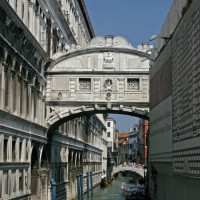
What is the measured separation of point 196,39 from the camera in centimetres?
1061

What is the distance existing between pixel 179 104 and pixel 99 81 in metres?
10.6

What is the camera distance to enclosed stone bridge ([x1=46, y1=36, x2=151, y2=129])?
23.3 meters

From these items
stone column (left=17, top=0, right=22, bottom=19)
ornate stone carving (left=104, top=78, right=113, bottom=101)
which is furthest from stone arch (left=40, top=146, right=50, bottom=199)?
stone column (left=17, top=0, right=22, bottom=19)

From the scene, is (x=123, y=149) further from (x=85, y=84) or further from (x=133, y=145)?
(x=85, y=84)

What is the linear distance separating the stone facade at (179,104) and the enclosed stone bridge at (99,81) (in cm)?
509

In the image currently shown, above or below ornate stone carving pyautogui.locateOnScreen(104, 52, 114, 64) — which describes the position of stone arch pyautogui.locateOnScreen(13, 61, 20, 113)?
below

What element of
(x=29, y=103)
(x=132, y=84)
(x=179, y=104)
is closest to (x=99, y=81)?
(x=132, y=84)

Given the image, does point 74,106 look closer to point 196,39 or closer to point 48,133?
point 48,133

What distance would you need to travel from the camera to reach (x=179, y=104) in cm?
1290

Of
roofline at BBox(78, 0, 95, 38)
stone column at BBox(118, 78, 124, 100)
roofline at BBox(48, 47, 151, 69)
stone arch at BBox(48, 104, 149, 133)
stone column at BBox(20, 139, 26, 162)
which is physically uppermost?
roofline at BBox(78, 0, 95, 38)

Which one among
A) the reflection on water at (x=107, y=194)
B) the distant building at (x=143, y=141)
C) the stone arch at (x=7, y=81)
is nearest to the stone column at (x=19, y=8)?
the stone arch at (x=7, y=81)

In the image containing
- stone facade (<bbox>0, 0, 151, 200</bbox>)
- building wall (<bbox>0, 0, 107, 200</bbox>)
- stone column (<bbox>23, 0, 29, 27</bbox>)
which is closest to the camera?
building wall (<bbox>0, 0, 107, 200</bbox>)

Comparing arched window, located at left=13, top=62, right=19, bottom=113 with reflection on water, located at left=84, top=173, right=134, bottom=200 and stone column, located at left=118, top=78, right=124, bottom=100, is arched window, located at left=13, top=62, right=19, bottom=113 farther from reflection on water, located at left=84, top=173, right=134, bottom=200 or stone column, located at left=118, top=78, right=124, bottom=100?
reflection on water, located at left=84, top=173, right=134, bottom=200

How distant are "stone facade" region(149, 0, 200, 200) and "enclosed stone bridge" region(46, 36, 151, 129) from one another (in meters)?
5.09
